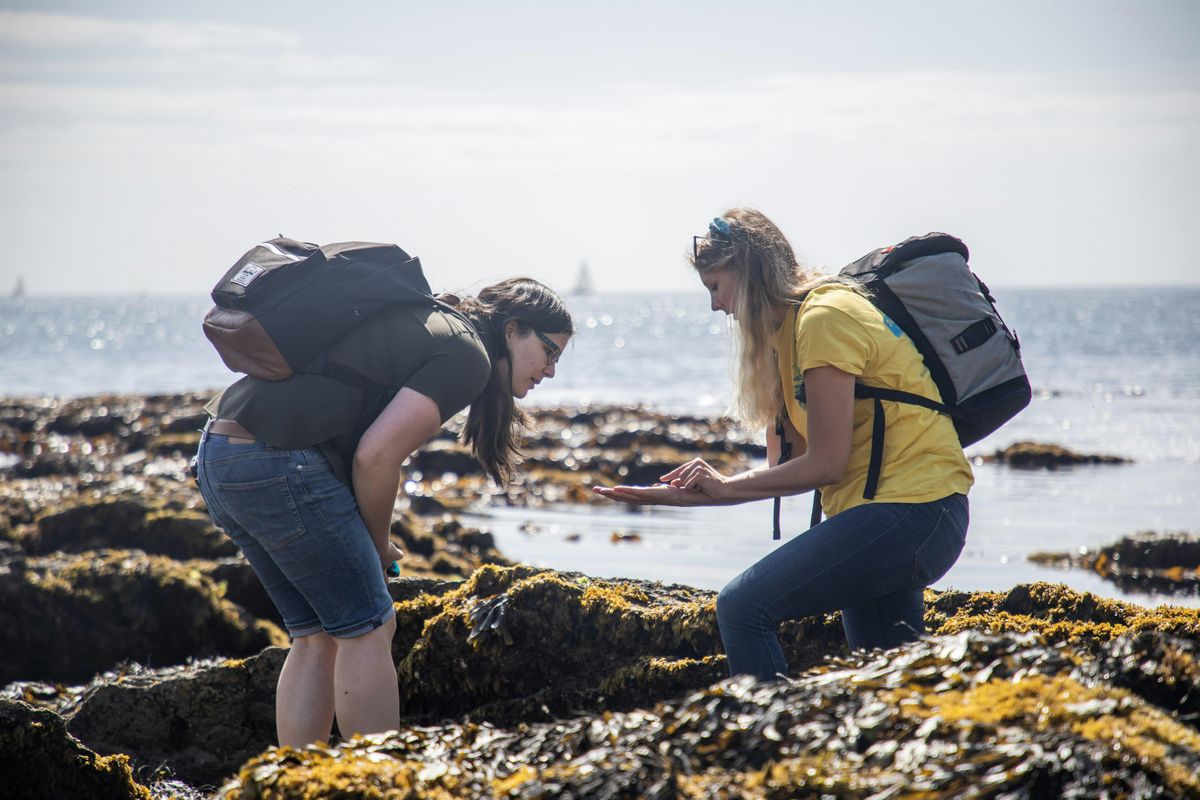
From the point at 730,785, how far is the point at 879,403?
4.76ft

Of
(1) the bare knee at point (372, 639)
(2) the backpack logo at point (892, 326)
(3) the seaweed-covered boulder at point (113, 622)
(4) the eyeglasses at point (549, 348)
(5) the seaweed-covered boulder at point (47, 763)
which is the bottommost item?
(3) the seaweed-covered boulder at point (113, 622)

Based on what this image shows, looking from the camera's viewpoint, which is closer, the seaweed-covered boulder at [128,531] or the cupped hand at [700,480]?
the cupped hand at [700,480]

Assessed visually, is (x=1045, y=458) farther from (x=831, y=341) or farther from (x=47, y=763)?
(x=47, y=763)

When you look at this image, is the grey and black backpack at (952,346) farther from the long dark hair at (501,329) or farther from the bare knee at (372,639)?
the bare knee at (372,639)

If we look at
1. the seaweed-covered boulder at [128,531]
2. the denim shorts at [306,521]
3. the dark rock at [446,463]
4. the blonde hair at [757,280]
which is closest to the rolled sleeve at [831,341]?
the blonde hair at [757,280]

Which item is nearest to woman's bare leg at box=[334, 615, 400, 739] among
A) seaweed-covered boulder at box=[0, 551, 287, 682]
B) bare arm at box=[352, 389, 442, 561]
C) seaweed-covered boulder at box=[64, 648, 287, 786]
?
bare arm at box=[352, 389, 442, 561]

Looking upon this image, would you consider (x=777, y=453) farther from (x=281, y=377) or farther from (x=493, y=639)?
(x=281, y=377)

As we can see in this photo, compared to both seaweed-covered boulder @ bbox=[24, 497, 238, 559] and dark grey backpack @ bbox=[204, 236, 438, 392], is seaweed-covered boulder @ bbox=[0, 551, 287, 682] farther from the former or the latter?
dark grey backpack @ bbox=[204, 236, 438, 392]

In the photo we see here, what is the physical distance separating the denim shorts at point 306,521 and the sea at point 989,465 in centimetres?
142

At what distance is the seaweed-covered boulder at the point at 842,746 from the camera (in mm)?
2326

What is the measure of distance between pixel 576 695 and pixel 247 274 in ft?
6.41

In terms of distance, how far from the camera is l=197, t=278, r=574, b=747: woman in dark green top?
346 cm

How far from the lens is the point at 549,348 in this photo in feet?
12.9

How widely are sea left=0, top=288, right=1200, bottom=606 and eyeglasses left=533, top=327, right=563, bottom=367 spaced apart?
625 millimetres
